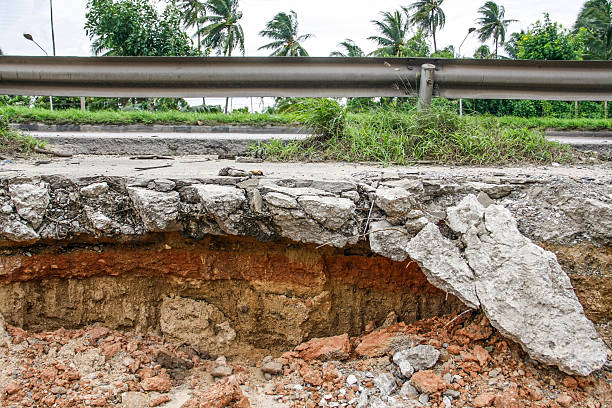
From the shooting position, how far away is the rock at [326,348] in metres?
2.50

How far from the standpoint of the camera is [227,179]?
255cm

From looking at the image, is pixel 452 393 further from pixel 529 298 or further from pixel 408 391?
pixel 529 298

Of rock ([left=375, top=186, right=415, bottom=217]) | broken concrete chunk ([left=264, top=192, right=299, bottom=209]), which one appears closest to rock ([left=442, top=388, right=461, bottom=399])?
rock ([left=375, top=186, right=415, bottom=217])

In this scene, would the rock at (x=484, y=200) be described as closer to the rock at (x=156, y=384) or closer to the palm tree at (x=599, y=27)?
the rock at (x=156, y=384)

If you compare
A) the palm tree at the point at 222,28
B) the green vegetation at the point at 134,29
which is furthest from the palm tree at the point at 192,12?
the green vegetation at the point at 134,29

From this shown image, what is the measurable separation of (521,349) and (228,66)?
322 cm

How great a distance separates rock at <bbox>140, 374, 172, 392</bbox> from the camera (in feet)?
7.77

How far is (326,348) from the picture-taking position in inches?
100

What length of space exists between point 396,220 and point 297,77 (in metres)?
2.09

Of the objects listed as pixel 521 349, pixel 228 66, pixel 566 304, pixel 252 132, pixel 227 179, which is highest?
pixel 228 66

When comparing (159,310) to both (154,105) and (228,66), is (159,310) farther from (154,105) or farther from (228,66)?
(154,105)

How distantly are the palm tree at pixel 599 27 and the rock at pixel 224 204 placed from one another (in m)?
28.6

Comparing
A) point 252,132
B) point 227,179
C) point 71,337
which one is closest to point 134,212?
point 227,179

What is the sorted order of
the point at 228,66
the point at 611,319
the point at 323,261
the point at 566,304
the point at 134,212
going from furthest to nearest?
1. the point at 228,66
2. the point at 323,261
3. the point at 134,212
4. the point at 611,319
5. the point at 566,304
